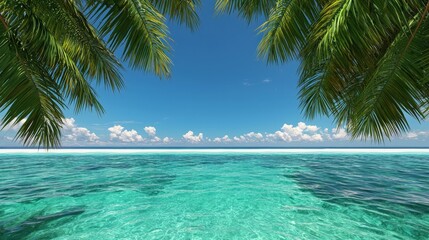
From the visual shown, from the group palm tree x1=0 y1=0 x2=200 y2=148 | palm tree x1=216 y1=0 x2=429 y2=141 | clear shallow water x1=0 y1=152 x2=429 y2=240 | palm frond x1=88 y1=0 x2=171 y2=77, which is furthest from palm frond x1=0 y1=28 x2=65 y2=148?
palm tree x1=216 y1=0 x2=429 y2=141

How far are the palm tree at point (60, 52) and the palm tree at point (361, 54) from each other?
1.75 m

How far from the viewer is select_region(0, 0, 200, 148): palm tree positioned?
2.13 meters

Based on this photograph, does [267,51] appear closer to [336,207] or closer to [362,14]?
[362,14]

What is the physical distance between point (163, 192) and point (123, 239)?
286cm

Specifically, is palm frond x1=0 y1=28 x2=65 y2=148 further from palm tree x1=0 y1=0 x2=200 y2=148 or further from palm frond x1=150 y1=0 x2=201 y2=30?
palm frond x1=150 y1=0 x2=201 y2=30

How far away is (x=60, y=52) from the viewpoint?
236 cm

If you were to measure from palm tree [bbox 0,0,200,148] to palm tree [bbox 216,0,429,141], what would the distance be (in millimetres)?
1754

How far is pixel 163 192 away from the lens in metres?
6.11

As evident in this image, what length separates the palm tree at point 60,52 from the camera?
6.99ft

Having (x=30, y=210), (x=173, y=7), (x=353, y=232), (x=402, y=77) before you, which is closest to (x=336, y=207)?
(x=353, y=232)

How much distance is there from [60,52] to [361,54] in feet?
10.7

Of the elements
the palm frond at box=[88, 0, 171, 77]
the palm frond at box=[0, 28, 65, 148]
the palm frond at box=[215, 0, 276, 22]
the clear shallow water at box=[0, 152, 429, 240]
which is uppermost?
the palm frond at box=[215, 0, 276, 22]

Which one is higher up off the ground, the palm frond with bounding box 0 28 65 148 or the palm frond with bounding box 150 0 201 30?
the palm frond with bounding box 150 0 201 30

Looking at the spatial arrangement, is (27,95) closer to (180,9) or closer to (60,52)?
(60,52)
